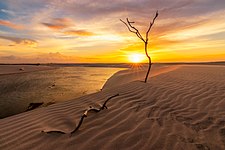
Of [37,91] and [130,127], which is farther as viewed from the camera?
[37,91]

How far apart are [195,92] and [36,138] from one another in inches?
181

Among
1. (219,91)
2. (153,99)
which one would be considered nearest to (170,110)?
(153,99)

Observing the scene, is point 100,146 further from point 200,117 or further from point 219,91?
point 219,91

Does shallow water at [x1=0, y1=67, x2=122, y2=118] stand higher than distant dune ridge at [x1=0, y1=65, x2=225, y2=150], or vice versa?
distant dune ridge at [x1=0, y1=65, x2=225, y2=150]

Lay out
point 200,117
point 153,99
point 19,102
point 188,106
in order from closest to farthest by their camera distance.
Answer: point 200,117 < point 188,106 < point 153,99 < point 19,102

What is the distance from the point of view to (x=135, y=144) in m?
2.68

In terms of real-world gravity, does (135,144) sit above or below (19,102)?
above

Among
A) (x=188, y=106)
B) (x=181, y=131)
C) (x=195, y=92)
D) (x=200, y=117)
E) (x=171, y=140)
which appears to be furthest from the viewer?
(x=195, y=92)

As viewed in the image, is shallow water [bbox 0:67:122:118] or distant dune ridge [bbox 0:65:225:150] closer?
distant dune ridge [bbox 0:65:225:150]

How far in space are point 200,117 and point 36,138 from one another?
2959 millimetres

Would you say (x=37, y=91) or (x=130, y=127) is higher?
(x=130, y=127)

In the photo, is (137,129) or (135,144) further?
(137,129)

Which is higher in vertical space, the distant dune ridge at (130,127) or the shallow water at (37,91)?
the distant dune ridge at (130,127)

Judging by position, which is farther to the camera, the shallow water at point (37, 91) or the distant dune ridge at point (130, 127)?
the shallow water at point (37, 91)
